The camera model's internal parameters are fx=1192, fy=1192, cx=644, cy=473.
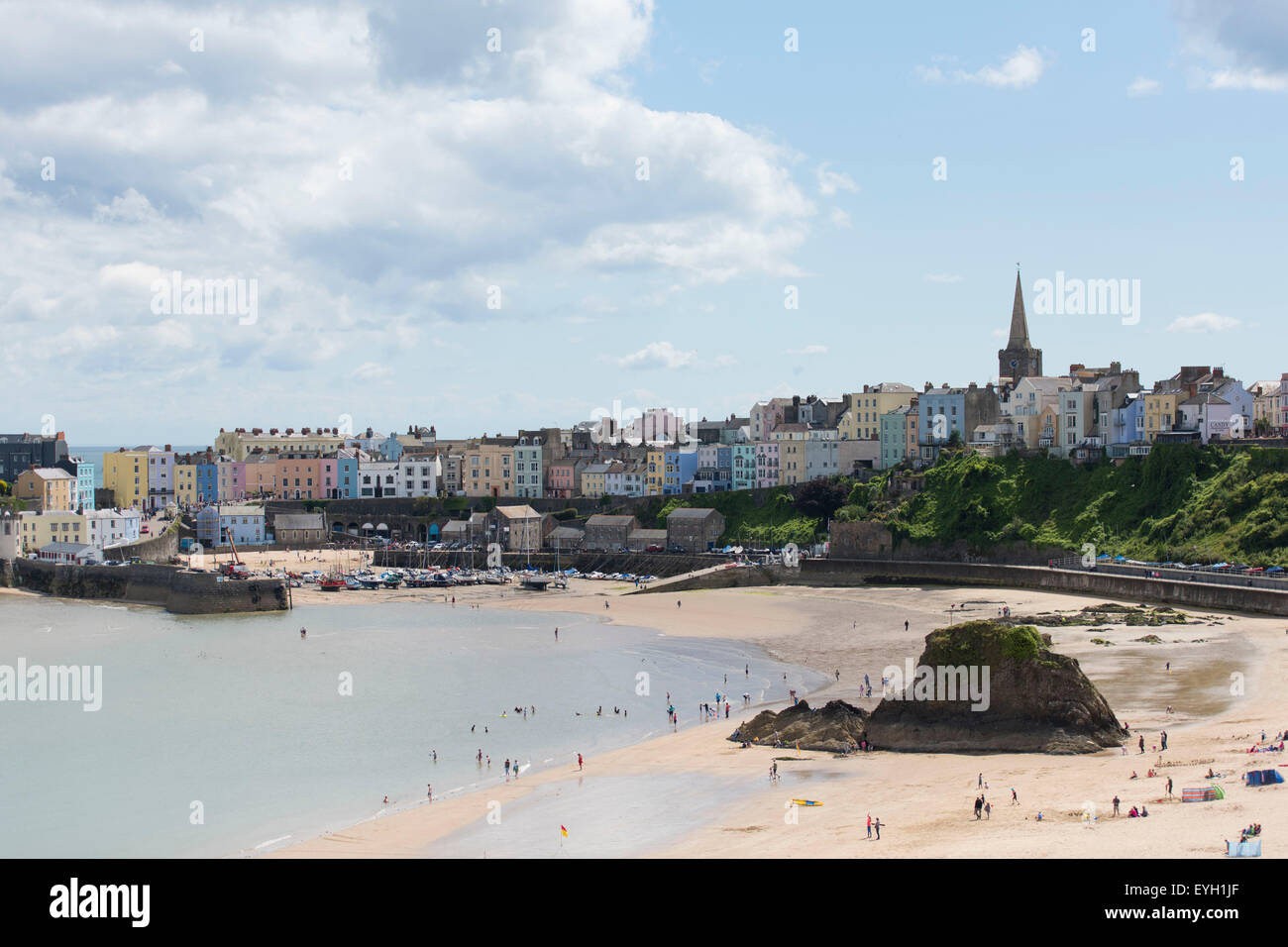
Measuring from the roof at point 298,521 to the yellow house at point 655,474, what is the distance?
90.3 ft

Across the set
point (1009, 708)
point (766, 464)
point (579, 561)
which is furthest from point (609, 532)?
point (1009, 708)

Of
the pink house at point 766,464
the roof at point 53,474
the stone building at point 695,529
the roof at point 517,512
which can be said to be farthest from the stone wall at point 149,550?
the pink house at point 766,464

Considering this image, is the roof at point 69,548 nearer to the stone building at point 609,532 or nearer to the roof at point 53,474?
the roof at point 53,474

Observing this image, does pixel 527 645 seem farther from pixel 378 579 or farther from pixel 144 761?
pixel 378 579

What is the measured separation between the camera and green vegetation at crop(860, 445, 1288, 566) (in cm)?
5653

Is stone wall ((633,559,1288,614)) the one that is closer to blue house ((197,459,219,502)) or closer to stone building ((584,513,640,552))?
stone building ((584,513,640,552))

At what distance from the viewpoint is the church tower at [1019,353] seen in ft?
335

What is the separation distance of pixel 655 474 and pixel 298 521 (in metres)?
29.9

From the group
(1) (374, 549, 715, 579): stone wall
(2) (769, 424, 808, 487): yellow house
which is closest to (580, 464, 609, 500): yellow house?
(1) (374, 549, 715, 579): stone wall

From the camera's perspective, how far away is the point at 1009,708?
28719mm
